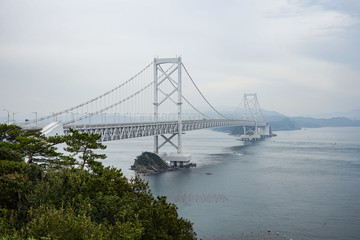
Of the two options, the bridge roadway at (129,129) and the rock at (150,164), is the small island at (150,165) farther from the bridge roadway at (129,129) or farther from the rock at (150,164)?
the bridge roadway at (129,129)

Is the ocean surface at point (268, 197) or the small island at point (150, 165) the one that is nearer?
the ocean surface at point (268, 197)

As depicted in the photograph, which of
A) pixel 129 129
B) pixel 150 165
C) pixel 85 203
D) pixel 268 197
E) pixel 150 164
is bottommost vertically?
pixel 268 197

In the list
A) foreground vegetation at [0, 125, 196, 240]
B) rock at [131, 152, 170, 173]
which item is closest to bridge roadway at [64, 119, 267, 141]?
rock at [131, 152, 170, 173]

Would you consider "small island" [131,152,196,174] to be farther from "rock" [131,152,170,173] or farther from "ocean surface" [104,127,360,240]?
"ocean surface" [104,127,360,240]

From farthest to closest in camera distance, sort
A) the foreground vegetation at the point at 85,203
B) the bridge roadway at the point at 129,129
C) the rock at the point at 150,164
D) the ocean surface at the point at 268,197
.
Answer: the rock at the point at 150,164 → the bridge roadway at the point at 129,129 → the ocean surface at the point at 268,197 → the foreground vegetation at the point at 85,203

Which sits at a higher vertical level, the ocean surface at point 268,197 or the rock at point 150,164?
the rock at point 150,164

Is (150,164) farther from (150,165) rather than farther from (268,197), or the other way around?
(268,197)

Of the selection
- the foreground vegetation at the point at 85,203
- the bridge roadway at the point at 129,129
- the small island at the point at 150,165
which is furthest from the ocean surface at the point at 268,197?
the foreground vegetation at the point at 85,203

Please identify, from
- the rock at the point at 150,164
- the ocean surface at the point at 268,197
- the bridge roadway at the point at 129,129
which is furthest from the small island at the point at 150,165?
the bridge roadway at the point at 129,129

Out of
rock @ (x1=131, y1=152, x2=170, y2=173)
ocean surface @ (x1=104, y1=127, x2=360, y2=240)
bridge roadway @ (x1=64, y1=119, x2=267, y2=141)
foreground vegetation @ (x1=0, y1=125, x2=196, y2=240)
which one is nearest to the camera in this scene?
foreground vegetation @ (x1=0, y1=125, x2=196, y2=240)

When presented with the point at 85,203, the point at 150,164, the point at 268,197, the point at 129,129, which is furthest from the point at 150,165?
the point at 85,203

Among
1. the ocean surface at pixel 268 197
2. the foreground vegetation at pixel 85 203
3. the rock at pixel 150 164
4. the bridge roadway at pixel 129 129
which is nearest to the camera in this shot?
the foreground vegetation at pixel 85 203

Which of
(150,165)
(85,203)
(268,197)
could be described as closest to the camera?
(85,203)

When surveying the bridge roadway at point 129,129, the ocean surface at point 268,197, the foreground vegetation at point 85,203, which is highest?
the bridge roadway at point 129,129
